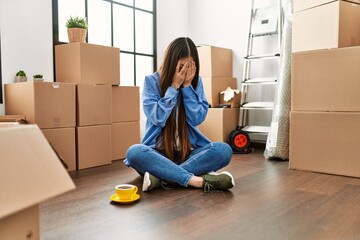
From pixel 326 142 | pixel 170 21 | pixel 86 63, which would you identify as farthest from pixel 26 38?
pixel 326 142

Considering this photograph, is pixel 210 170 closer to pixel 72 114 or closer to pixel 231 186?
pixel 231 186

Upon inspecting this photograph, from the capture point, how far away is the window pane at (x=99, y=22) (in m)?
3.03

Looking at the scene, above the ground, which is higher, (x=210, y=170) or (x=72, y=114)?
(x=72, y=114)

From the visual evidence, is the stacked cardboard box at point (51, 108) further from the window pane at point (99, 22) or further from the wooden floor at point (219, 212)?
the window pane at point (99, 22)

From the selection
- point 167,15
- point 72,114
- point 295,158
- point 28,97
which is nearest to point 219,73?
point 167,15

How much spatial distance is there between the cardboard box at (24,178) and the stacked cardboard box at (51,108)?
167cm

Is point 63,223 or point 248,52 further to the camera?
point 248,52

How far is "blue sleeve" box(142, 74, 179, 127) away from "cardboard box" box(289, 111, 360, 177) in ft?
3.06

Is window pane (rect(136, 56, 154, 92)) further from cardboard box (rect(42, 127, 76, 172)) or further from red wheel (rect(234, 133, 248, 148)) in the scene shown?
cardboard box (rect(42, 127, 76, 172))

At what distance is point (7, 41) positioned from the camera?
232 centimetres

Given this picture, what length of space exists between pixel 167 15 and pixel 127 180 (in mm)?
2257

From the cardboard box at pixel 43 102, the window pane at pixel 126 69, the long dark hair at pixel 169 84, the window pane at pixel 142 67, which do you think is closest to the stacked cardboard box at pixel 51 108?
the cardboard box at pixel 43 102

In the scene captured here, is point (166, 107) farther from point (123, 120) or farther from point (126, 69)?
point (126, 69)

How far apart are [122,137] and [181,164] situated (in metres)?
1.01
